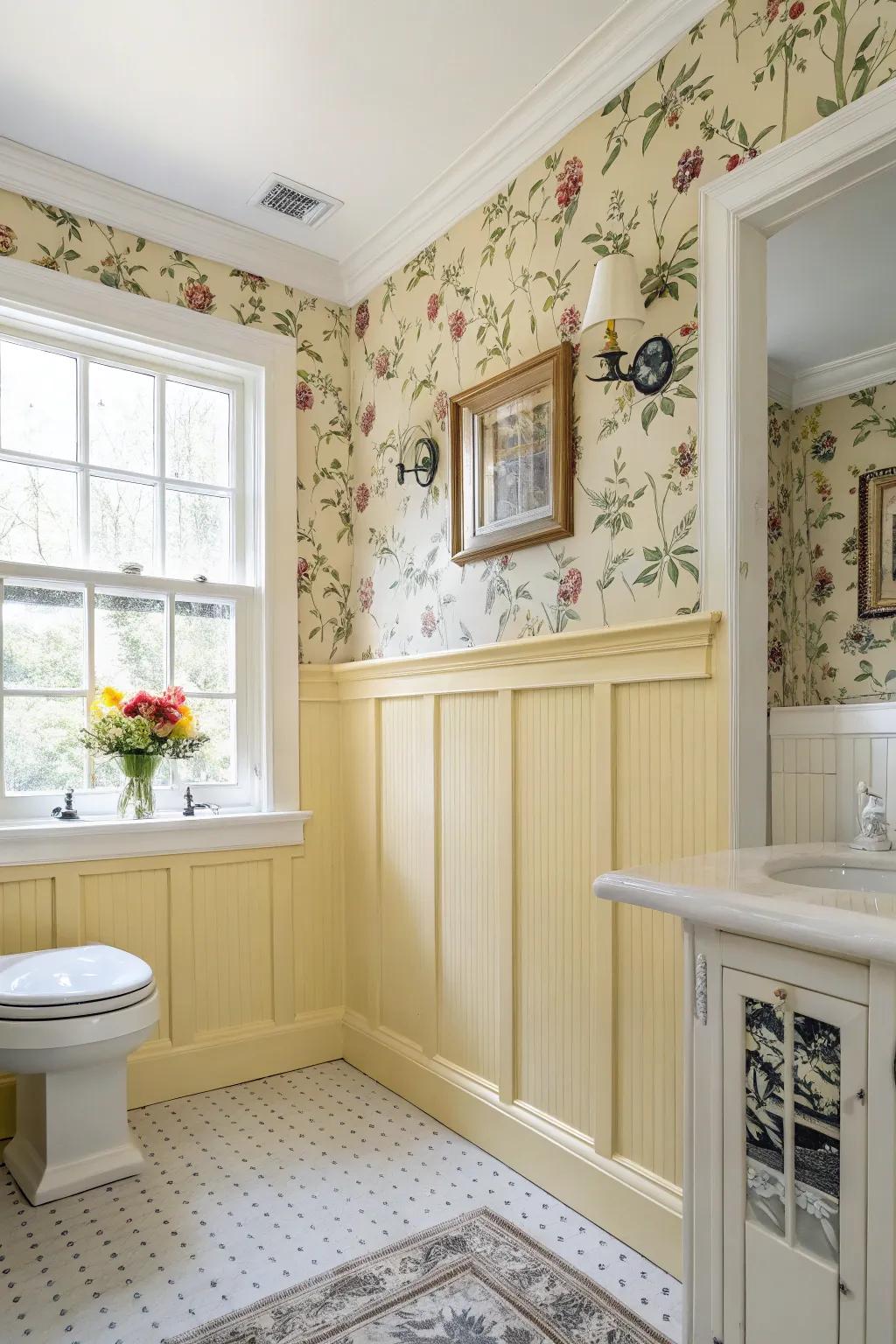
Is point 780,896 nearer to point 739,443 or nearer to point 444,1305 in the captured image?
point 739,443

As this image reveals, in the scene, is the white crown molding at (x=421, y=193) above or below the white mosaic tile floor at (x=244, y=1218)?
above

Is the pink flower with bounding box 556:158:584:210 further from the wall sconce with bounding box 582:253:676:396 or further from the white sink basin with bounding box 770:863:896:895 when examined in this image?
the white sink basin with bounding box 770:863:896:895

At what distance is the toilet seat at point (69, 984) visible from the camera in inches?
75.0

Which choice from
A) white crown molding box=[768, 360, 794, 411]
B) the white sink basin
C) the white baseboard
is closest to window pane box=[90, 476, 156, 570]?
the white baseboard

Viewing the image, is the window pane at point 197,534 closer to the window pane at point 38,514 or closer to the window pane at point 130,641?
the window pane at point 130,641

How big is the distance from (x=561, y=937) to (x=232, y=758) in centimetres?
127

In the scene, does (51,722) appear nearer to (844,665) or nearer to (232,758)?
(232,758)

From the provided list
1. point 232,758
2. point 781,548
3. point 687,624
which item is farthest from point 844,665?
point 232,758

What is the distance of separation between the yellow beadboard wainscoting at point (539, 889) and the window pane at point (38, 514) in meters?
0.84

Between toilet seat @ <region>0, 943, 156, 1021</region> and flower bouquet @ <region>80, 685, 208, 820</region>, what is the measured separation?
47cm

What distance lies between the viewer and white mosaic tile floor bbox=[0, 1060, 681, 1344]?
1.65 meters

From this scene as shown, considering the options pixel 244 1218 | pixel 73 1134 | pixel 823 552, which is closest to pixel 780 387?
pixel 823 552

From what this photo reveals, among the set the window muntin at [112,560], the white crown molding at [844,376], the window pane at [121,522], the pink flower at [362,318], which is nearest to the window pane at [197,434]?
the window muntin at [112,560]

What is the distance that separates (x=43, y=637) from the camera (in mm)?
2488
